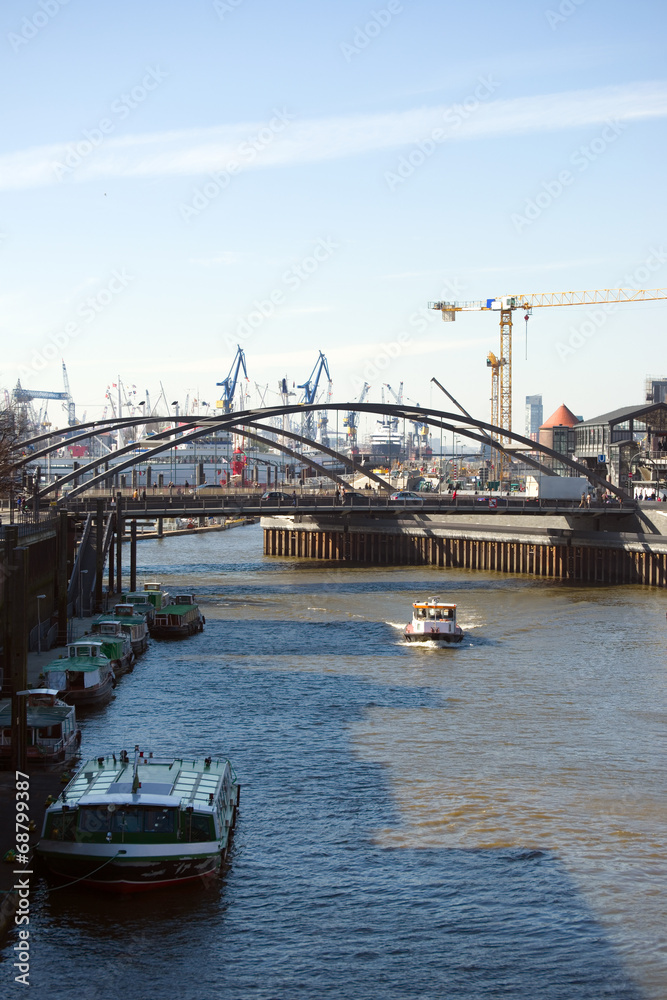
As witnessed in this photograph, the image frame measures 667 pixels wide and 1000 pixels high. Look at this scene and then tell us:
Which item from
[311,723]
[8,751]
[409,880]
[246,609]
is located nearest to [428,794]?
[409,880]

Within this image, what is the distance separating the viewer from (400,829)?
31.8 m

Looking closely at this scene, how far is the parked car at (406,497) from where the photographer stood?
105m

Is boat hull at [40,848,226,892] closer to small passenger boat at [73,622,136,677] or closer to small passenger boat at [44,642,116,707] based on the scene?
small passenger boat at [44,642,116,707]

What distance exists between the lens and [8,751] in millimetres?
33906

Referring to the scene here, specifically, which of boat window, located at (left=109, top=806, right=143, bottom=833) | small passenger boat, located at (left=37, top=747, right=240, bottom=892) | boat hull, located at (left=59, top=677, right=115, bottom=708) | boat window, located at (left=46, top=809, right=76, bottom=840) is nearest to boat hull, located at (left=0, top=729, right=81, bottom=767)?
small passenger boat, located at (left=37, top=747, right=240, bottom=892)

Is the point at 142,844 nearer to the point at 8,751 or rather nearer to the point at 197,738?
the point at 8,751

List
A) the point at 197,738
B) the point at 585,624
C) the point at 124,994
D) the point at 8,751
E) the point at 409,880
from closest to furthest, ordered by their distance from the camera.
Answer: the point at 124,994
the point at 409,880
the point at 8,751
the point at 197,738
the point at 585,624

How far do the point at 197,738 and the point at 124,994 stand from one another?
60.0 feet

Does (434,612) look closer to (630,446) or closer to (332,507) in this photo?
(332,507)

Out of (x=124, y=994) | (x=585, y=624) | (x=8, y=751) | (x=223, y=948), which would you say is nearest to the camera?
(x=124, y=994)

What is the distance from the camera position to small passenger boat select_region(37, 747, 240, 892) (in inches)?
1051

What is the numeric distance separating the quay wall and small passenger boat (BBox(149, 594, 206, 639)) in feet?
139

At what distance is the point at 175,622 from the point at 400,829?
115 ft

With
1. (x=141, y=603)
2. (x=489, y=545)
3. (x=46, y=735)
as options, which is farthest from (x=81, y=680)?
(x=489, y=545)
